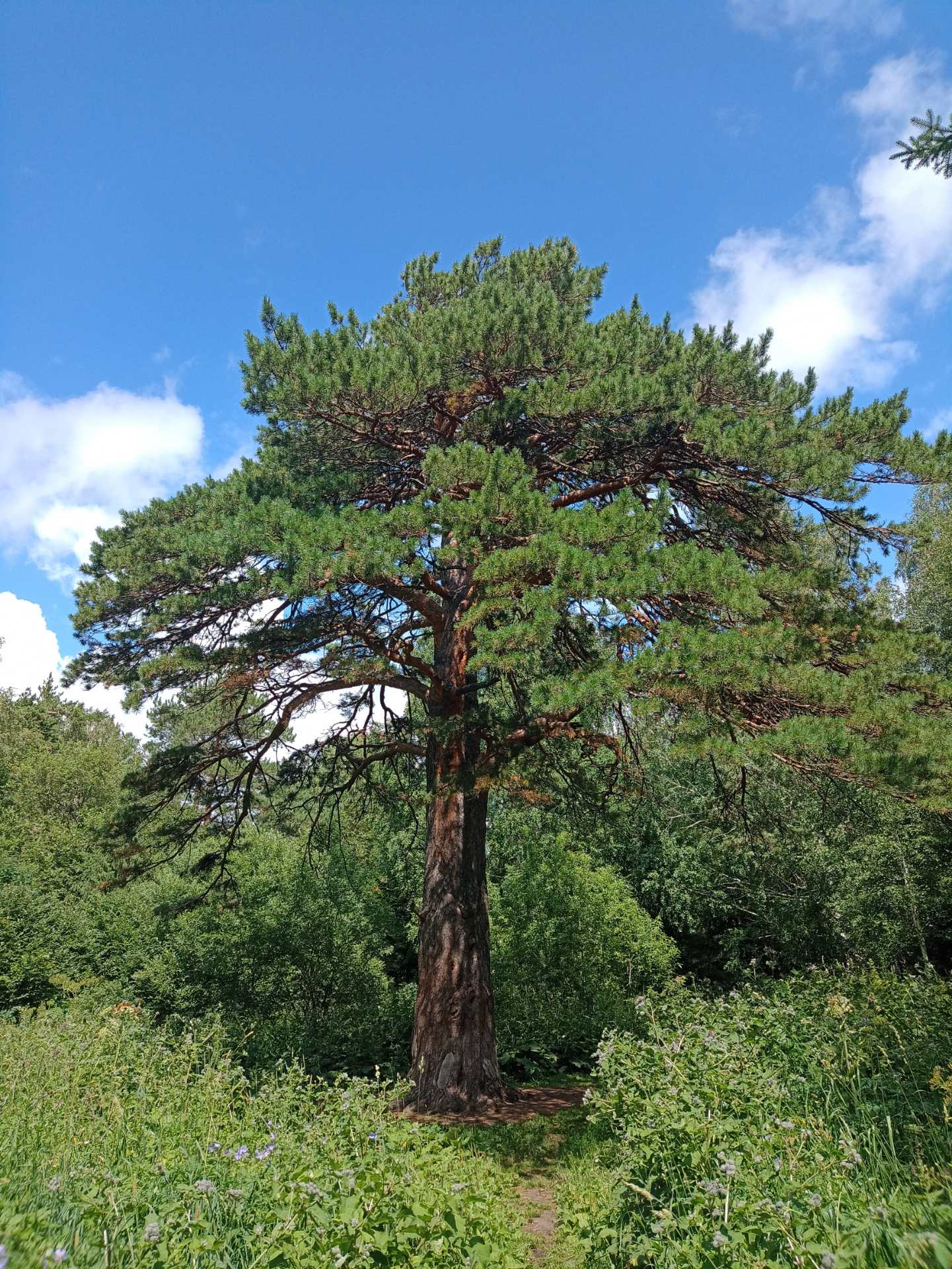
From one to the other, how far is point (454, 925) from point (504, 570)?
13.7ft

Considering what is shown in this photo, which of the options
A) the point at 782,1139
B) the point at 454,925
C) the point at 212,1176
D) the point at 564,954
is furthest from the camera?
the point at 564,954

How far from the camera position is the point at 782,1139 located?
3.43m

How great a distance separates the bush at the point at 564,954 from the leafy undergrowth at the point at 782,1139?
786 centimetres

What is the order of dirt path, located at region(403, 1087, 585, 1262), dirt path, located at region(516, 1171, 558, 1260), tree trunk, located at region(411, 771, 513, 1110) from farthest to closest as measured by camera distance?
tree trunk, located at region(411, 771, 513, 1110)
dirt path, located at region(403, 1087, 585, 1262)
dirt path, located at region(516, 1171, 558, 1260)

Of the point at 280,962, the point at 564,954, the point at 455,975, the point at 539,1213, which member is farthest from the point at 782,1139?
the point at 280,962

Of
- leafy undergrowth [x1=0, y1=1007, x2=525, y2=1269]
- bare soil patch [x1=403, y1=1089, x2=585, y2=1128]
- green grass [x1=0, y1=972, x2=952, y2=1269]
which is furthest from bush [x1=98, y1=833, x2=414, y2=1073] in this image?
leafy undergrowth [x1=0, y1=1007, x2=525, y2=1269]

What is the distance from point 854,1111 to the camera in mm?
4328

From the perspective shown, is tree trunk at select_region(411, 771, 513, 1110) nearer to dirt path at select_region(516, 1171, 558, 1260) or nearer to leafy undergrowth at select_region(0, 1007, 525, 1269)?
dirt path at select_region(516, 1171, 558, 1260)

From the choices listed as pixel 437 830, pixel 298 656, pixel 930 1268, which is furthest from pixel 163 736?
pixel 930 1268

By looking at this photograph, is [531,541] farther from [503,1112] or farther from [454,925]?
[503,1112]

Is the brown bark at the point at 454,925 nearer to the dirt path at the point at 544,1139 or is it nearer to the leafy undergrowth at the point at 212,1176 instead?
the dirt path at the point at 544,1139

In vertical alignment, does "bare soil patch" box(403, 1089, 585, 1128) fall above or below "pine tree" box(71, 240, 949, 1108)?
below

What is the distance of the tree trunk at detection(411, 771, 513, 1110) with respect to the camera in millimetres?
7812

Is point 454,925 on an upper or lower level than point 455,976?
upper
